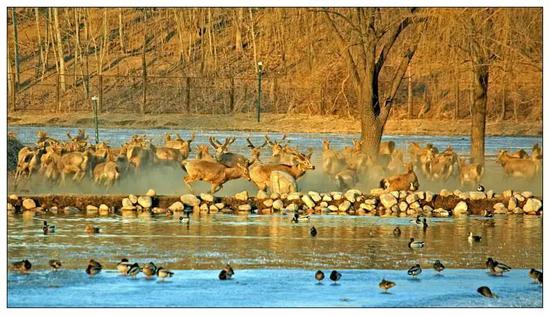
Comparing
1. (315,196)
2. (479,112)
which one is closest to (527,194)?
(315,196)

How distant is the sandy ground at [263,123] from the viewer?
3694cm

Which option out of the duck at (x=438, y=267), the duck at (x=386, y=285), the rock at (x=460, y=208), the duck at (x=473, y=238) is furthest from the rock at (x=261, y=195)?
the duck at (x=386, y=285)

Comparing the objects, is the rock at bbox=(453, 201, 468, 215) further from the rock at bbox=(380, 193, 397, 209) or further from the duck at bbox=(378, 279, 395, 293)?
the duck at bbox=(378, 279, 395, 293)

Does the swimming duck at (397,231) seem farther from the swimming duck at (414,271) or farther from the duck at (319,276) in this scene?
the duck at (319,276)

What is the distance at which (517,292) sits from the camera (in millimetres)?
14484

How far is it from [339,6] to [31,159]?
6.07m

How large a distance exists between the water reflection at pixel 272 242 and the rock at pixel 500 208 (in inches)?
21.1

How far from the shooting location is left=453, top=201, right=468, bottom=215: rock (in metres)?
21.2

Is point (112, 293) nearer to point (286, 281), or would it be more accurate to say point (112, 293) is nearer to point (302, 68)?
point (286, 281)

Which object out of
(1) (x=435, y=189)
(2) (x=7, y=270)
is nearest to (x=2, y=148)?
(2) (x=7, y=270)

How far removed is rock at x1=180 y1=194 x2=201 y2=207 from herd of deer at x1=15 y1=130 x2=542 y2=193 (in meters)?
1.34

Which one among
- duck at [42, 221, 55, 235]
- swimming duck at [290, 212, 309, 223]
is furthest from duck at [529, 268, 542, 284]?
duck at [42, 221, 55, 235]

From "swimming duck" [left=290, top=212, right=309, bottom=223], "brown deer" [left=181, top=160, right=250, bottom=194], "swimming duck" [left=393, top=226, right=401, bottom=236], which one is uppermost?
"brown deer" [left=181, top=160, right=250, bottom=194]

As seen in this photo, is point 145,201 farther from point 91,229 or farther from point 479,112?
point 479,112
